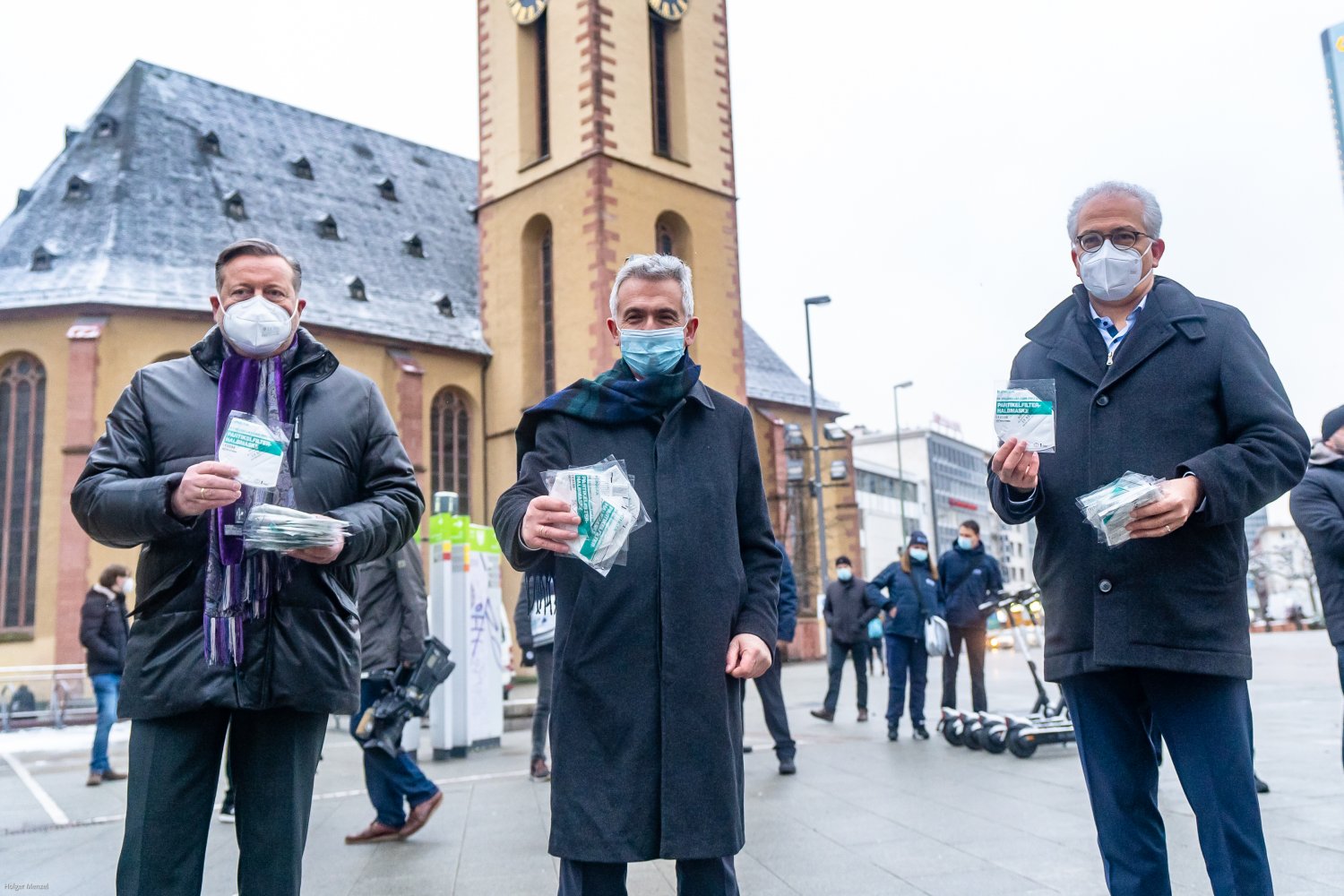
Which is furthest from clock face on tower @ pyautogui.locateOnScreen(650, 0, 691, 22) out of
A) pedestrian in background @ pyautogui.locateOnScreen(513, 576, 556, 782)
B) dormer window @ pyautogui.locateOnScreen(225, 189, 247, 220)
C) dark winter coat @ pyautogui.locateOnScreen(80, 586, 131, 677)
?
pedestrian in background @ pyautogui.locateOnScreen(513, 576, 556, 782)

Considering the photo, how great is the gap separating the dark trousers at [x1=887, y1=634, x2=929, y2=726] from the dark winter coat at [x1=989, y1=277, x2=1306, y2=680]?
867 cm

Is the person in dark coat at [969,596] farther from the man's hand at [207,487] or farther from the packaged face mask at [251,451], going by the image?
the man's hand at [207,487]

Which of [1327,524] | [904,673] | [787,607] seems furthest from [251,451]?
[904,673]

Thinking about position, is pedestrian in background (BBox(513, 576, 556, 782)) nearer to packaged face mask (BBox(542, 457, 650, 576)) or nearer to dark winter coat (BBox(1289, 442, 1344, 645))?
dark winter coat (BBox(1289, 442, 1344, 645))

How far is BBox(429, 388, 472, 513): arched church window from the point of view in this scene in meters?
31.2

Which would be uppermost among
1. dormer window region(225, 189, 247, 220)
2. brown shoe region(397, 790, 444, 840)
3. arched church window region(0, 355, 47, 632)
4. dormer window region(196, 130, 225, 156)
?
dormer window region(196, 130, 225, 156)

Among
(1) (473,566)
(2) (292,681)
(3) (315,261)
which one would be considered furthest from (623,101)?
(2) (292,681)

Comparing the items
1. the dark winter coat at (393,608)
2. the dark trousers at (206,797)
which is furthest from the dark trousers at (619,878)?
the dark winter coat at (393,608)

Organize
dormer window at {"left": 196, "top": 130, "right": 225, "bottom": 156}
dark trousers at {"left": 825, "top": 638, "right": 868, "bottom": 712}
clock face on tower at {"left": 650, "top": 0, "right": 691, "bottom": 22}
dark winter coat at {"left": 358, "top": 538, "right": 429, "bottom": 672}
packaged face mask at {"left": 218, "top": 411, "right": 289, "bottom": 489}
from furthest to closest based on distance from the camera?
dormer window at {"left": 196, "top": 130, "right": 225, "bottom": 156} < clock face on tower at {"left": 650, "top": 0, "right": 691, "bottom": 22} < dark trousers at {"left": 825, "top": 638, "right": 868, "bottom": 712} < dark winter coat at {"left": 358, "top": 538, "right": 429, "bottom": 672} < packaged face mask at {"left": 218, "top": 411, "right": 289, "bottom": 489}

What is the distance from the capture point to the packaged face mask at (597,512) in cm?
272

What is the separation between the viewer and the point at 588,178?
95.1 ft

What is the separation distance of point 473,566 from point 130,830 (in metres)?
9.53

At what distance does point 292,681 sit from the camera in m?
2.98

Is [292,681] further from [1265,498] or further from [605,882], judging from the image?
[1265,498]
